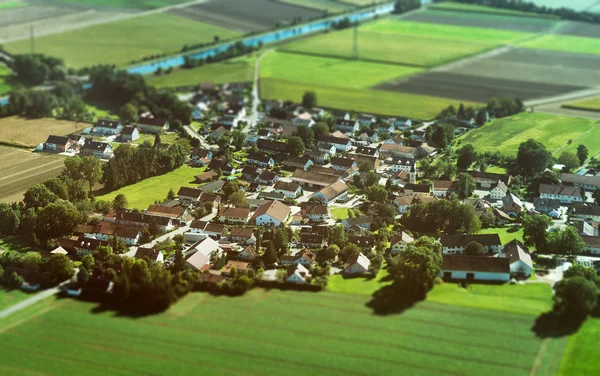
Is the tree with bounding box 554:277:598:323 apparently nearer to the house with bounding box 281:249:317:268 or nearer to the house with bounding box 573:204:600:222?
the house with bounding box 281:249:317:268

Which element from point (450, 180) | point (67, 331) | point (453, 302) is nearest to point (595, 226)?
point (450, 180)

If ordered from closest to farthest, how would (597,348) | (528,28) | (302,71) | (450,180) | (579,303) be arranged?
(597,348), (579,303), (450,180), (302,71), (528,28)

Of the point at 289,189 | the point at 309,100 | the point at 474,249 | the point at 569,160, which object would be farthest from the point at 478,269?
the point at 309,100

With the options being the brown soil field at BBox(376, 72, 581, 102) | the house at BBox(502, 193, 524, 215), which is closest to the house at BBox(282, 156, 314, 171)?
the house at BBox(502, 193, 524, 215)

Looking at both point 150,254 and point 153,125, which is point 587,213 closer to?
point 150,254

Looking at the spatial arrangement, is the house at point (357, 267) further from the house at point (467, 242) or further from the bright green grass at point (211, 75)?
the bright green grass at point (211, 75)

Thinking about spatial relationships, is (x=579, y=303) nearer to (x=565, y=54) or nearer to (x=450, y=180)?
(x=450, y=180)

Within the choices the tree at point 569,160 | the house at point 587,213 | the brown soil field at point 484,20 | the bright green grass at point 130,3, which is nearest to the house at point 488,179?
the tree at point 569,160
